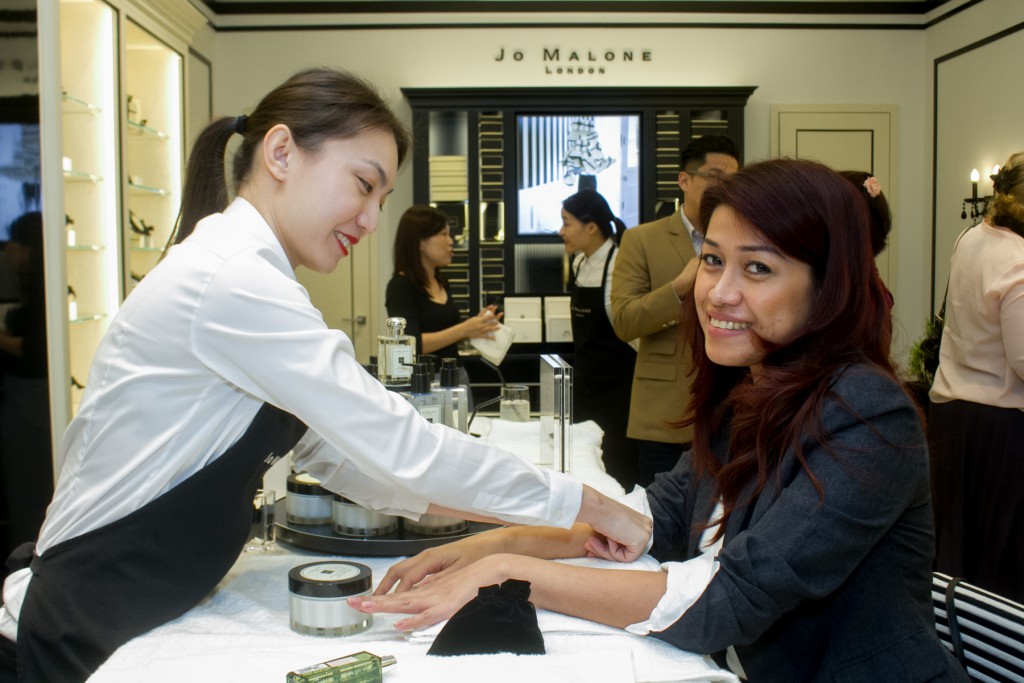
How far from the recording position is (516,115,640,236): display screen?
5.84 m

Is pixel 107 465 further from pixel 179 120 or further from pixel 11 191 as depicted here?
pixel 179 120

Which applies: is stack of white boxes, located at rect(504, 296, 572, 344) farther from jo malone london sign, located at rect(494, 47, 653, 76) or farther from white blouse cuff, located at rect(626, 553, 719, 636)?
white blouse cuff, located at rect(626, 553, 719, 636)

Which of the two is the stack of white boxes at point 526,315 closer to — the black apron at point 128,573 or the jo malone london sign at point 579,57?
the jo malone london sign at point 579,57

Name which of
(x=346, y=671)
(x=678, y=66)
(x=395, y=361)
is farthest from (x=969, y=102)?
(x=346, y=671)

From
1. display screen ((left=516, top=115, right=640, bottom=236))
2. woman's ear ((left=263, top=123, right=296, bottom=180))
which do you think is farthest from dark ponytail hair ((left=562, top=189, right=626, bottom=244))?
woman's ear ((left=263, top=123, right=296, bottom=180))

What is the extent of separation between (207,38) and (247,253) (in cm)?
→ 554

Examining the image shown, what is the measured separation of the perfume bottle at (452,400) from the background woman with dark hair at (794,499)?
0.84 m

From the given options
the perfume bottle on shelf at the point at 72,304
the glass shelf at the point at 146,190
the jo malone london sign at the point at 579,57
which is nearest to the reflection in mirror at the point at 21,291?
the perfume bottle on shelf at the point at 72,304

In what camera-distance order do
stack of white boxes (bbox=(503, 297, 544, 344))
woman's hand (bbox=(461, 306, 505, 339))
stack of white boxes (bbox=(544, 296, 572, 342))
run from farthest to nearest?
stack of white boxes (bbox=(544, 296, 572, 342)), stack of white boxes (bbox=(503, 297, 544, 344)), woman's hand (bbox=(461, 306, 505, 339))

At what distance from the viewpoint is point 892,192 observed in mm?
6234

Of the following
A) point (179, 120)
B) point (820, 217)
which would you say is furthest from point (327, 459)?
point (179, 120)

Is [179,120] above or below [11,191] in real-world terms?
above

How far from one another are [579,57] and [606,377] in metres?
3.32

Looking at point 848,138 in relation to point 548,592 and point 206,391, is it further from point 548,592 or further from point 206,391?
point 206,391
